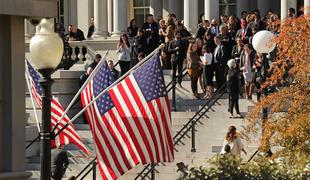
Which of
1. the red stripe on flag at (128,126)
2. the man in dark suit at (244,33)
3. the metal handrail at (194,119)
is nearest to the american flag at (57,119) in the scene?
the red stripe on flag at (128,126)

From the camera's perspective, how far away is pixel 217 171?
22.6 m

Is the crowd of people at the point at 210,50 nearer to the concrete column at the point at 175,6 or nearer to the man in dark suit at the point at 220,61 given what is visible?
the man in dark suit at the point at 220,61

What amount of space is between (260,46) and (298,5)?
19262mm

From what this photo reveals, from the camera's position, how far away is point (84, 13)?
2137 inches

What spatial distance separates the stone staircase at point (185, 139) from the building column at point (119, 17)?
6553 mm

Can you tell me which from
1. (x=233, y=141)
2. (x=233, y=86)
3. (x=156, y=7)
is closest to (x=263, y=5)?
(x=156, y=7)

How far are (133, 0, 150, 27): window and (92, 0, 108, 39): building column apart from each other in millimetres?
7074

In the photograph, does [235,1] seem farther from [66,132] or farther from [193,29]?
[66,132]

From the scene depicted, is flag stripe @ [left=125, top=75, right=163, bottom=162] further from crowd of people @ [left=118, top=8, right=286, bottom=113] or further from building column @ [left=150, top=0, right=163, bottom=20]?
building column @ [left=150, top=0, right=163, bottom=20]

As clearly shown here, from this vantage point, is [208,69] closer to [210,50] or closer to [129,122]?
[210,50]

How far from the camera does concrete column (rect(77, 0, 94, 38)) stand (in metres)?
53.7

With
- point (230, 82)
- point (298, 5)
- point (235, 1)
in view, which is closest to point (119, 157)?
point (230, 82)

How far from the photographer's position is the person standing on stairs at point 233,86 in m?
34.7

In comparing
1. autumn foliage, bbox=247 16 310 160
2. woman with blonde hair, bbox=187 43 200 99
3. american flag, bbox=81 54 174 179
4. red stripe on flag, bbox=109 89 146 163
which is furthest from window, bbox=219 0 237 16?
red stripe on flag, bbox=109 89 146 163
